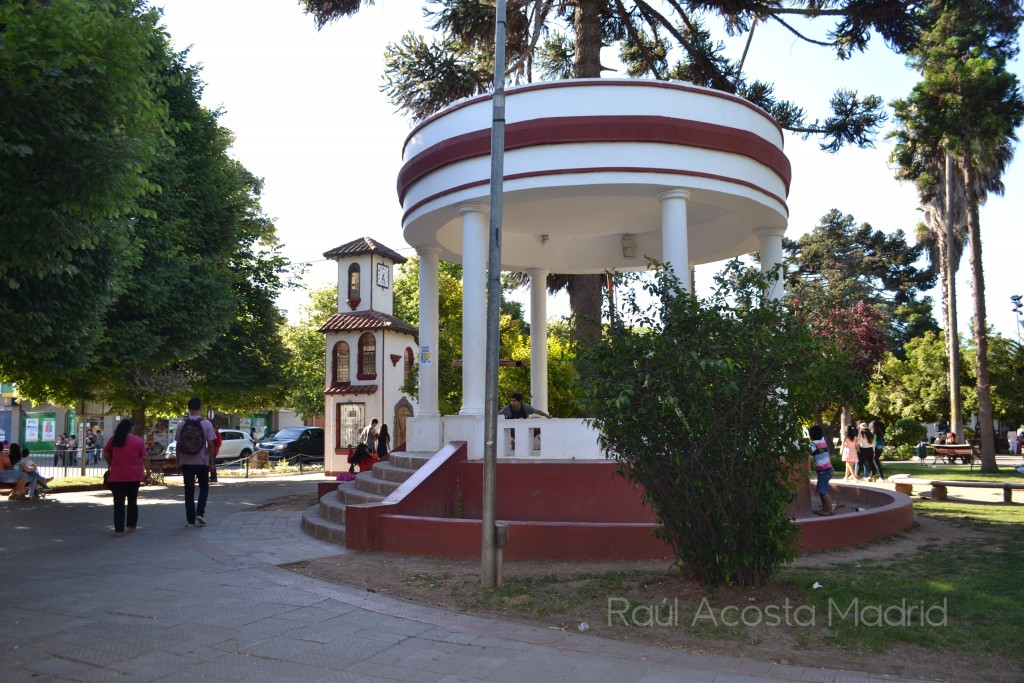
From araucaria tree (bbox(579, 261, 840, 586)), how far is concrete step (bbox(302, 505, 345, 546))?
461 centimetres

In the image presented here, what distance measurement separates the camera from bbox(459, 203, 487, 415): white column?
424 inches

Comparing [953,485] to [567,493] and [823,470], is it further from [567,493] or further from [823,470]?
[567,493]

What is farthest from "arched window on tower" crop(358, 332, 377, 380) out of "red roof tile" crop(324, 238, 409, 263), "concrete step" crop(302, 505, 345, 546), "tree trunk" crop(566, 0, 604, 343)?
"concrete step" crop(302, 505, 345, 546)

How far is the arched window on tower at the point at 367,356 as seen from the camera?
30.6 meters

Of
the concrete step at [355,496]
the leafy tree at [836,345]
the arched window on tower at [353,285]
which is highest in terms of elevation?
the arched window on tower at [353,285]

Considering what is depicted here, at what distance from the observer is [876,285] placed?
5672 centimetres

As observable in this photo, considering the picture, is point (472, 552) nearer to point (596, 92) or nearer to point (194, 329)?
point (596, 92)

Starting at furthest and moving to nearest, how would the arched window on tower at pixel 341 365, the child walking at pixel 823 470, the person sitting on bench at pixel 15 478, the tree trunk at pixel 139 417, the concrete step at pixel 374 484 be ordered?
the arched window on tower at pixel 341 365 < the tree trunk at pixel 139 417 < the person sitting on bench at pixel 15 478 < the child walking at pixel 823 470 < the concrete step at pixel 374 484

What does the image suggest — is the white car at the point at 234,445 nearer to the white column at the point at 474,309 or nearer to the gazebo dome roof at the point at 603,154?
the gazebo dome roof at the point at 603,154

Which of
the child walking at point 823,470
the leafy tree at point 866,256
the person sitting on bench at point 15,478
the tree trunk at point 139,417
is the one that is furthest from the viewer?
the leafy tree at point 866,256

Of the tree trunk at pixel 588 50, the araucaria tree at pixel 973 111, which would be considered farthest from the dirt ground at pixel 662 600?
the araucaria tree at pixel 973 111

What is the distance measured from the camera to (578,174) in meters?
10.1

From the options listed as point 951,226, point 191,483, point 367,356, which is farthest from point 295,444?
point 951,226

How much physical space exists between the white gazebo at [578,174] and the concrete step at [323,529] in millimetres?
1801
